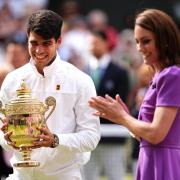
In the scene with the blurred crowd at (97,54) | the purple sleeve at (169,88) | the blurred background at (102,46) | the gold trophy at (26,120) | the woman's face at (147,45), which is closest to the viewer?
the purple sleeve at (169,88)

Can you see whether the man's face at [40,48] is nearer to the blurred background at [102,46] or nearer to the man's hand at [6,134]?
the man's hand at [6,134]

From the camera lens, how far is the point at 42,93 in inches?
255

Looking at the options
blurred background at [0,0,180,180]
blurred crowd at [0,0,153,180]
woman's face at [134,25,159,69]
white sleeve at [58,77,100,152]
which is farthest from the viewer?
blurred background at [0,0,180,180]

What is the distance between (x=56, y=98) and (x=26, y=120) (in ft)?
1.40

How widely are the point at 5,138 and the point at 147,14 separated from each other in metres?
1.26

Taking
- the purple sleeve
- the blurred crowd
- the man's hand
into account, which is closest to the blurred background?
the blurred crowd

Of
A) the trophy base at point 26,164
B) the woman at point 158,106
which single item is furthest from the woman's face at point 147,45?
the trophy base at point 26,164

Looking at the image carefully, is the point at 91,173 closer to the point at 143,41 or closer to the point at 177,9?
the point at 143,41

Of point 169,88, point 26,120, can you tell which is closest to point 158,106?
point 169,88

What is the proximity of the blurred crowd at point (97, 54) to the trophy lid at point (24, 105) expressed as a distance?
3.36m

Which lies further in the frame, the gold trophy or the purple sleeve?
the gold trophy

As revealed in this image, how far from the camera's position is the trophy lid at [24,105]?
609cm

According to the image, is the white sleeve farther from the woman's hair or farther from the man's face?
the woman's hair

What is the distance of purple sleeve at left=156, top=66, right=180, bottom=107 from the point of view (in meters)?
5.68
